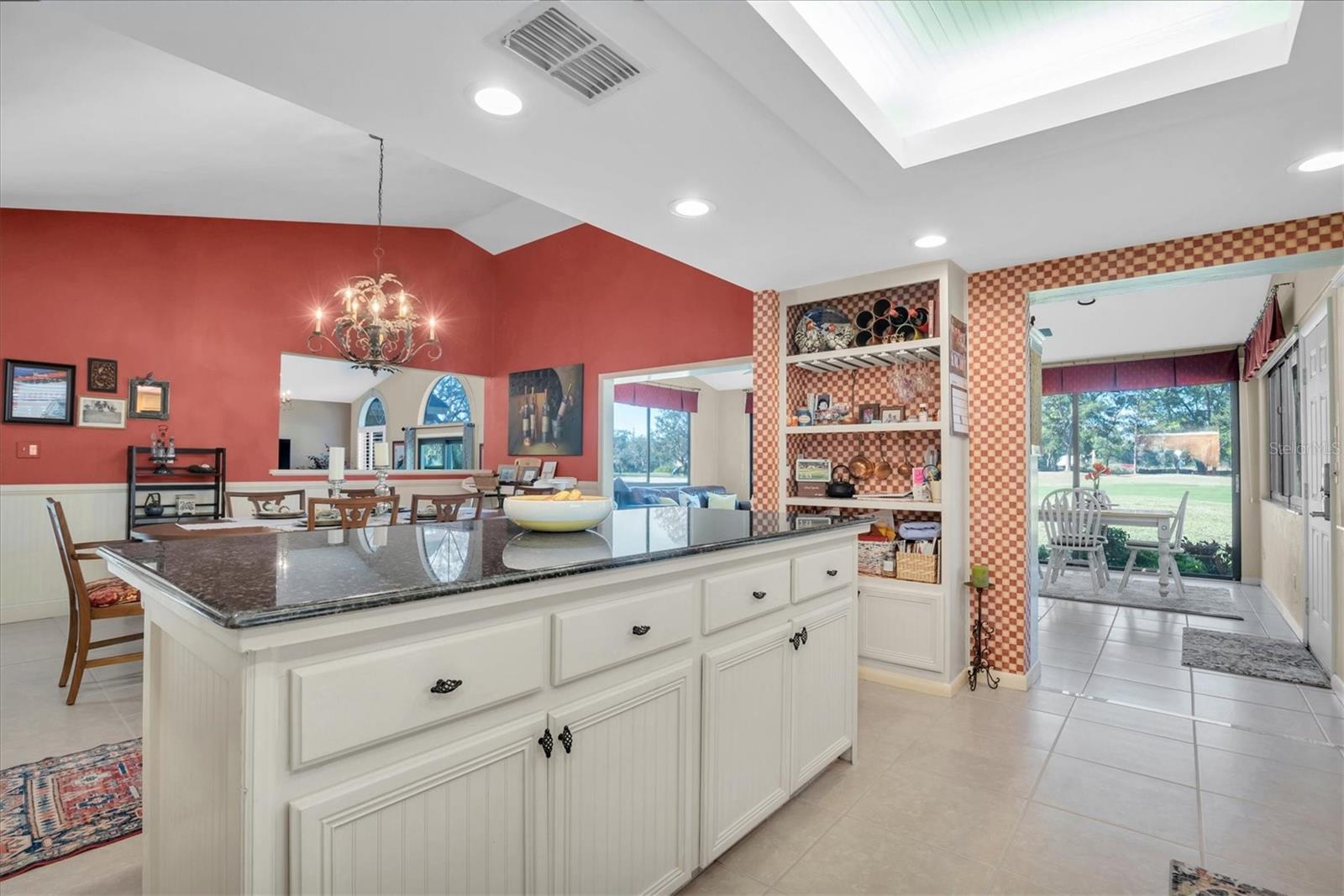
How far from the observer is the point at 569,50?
1654 mm

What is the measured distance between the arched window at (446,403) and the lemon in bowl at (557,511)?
25.0 ft

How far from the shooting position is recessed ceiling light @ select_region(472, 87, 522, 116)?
1820mm

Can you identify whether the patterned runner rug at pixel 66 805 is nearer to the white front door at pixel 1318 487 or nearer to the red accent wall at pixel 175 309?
the red accent wall at pixel 175 309

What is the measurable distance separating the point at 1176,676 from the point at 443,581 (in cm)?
405

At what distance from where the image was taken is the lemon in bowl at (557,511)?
190 centimetres

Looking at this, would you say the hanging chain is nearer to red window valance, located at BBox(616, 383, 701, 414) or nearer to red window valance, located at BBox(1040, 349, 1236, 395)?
red window valance, located at BBox(616, 383, 701, 414)

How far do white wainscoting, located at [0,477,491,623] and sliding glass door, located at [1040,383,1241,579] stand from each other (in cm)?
898

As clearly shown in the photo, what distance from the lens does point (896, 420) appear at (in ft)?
11.7

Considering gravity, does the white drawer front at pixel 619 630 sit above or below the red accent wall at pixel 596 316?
below

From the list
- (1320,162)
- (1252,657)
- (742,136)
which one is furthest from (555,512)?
(1252,657)

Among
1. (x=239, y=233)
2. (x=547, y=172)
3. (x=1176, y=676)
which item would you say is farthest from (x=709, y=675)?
(x=239, y=233)

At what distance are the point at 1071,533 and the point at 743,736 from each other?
5.16m

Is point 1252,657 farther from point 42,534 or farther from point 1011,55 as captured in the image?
point 42,534

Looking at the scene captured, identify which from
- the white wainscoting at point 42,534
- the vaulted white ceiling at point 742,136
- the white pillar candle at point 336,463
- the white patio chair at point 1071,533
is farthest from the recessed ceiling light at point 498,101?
the white patio chair at point 1071,533
